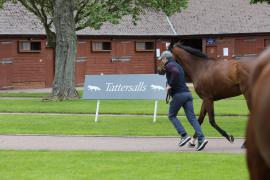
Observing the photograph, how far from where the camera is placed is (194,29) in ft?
165

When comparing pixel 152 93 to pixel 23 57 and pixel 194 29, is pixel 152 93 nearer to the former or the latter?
pixel 23 57

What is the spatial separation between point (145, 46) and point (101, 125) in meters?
31.5

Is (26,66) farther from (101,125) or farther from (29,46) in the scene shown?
(101,125)

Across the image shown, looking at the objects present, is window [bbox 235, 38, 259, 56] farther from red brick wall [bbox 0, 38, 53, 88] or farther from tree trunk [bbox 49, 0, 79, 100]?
tree trunk [bbox 49, 0, 79, 100]

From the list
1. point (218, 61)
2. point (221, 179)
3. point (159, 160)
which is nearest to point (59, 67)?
point (218, 61)

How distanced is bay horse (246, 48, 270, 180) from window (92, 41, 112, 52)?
44007 millimetres

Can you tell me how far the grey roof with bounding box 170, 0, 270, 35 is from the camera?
50469 millimetres

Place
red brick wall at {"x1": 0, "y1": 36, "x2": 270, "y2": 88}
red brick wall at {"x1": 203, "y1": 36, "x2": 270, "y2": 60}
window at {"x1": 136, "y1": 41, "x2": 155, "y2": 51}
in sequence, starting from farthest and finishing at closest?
red brick wall at {"x1": 203, "y1": 36, "x2": 270, "y2": 60}, window at {"x1": 136, "y1": 41, "x2": 155, "y2": 51}, red brick wall at {"x1": 0, "y1": 36, "x2": 270, "y2": 88}

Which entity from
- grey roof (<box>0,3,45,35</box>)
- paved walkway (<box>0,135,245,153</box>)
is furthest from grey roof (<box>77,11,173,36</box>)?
paved walkway (<box>0,135,245,153</box>)

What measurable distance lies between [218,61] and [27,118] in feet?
26.3

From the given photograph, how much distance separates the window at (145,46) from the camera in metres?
49.3

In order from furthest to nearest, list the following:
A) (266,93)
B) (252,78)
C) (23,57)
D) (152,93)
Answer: (23,57) → (152,93) → (252,78) → (266,93)

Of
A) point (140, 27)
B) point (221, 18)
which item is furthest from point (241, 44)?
point (140, 27)

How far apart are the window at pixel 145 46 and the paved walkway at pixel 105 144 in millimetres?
33933
